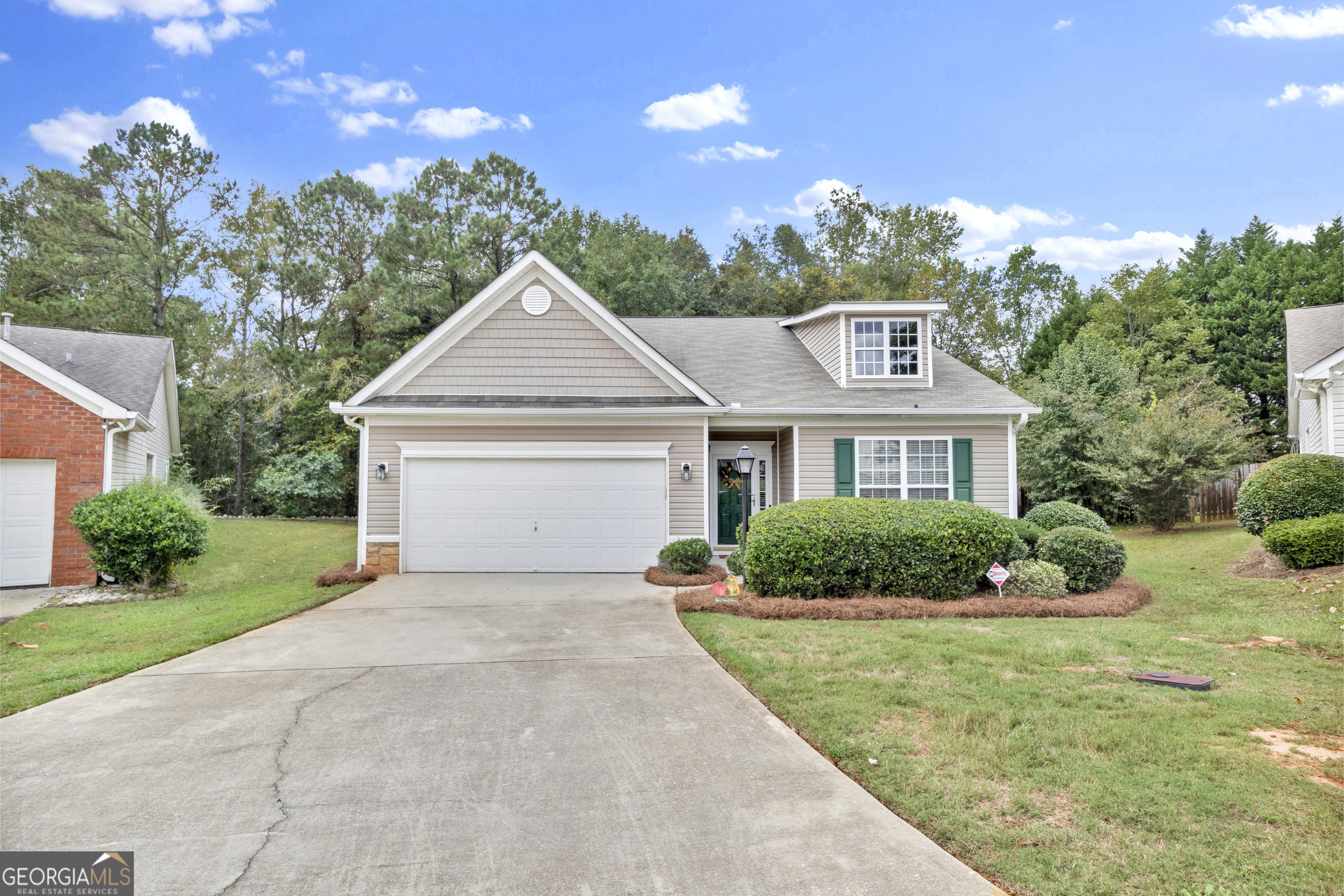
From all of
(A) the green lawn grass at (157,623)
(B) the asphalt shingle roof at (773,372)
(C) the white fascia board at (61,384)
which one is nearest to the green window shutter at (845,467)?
(B) the asphalt shingle roof at (773,372)

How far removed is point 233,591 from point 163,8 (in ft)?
28.2

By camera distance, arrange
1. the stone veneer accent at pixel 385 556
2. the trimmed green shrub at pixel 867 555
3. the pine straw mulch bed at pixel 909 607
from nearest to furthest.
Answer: the pine straw mulch bed at pixel 909 607
the trimmed green shrub at pixel 867 555
the stone veneer accent at pixel 385 556

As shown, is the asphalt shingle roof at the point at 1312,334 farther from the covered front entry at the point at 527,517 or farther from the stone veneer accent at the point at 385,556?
the stone veneer accent at the point at 385,556

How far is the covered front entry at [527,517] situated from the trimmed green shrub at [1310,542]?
909cm

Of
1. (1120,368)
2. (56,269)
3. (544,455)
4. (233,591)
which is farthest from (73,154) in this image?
(1120,368)

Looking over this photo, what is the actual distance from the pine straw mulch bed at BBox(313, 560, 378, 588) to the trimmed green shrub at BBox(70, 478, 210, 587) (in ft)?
6.24

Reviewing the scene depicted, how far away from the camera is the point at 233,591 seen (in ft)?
37.1

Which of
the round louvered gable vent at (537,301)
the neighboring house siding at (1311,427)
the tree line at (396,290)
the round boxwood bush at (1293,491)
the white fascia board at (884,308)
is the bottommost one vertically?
the round boxwood bush at (1293,491)

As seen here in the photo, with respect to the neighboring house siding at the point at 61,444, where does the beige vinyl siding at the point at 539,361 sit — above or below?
above

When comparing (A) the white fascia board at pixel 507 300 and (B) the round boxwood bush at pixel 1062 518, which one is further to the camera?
(A) the white fascia board at pixel 507 300

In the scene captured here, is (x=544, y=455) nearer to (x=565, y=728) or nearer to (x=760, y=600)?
(x=760, y=600)

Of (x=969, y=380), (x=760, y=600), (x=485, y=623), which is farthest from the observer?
(x=969, y=380)

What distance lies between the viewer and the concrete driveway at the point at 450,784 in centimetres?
303

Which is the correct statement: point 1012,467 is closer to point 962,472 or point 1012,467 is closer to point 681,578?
point 962,472
